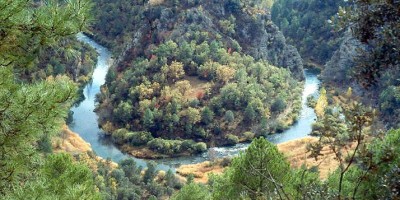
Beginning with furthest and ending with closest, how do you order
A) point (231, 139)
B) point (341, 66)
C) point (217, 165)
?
point (341, 66), point (231, 139), point (217, 165)

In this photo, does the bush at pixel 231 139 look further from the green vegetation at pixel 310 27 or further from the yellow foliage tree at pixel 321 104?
the green vegetation at pixel 310 27

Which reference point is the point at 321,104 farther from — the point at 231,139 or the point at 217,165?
the point at 217,165

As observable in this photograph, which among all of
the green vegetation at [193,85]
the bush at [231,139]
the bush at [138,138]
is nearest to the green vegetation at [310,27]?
the green vegetation at [193,85]

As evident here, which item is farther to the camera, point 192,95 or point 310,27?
point 310,27

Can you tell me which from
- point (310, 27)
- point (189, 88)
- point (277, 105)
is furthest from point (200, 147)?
point (310, 27)

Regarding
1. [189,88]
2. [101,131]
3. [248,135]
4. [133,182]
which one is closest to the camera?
[133,182]

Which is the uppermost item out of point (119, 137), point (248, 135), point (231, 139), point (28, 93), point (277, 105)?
point (277, 105)

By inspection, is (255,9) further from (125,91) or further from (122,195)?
(122,195)
